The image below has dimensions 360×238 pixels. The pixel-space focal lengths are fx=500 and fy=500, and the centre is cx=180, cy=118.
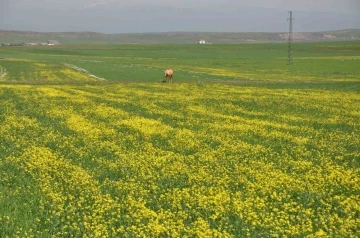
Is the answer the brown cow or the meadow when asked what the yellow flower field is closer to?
the meadow

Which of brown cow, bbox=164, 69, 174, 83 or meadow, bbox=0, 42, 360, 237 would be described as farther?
brown cow, bbox=164, 69, 174, 83

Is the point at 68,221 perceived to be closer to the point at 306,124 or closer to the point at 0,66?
the point at 306,124

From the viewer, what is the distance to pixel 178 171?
59.4 feet

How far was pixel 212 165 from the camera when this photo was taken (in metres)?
19.1

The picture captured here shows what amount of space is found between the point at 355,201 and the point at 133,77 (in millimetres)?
50358

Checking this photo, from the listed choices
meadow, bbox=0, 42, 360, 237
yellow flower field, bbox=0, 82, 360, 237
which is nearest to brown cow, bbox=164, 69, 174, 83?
meadow, bbox=0, 42, 360, 237

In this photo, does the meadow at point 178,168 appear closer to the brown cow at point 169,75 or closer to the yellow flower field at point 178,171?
the yellow flower field at point 178,171

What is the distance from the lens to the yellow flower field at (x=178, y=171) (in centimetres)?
1311

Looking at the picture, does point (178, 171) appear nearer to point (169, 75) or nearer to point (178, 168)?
point (178, 168)

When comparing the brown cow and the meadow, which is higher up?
the brown cow

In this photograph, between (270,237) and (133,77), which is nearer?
(270,237)

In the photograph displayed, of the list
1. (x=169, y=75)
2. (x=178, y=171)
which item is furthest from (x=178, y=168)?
(x=169, y=75)

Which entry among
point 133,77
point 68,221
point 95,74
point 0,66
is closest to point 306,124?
point 68,221

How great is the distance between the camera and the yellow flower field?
→ 516 inches
